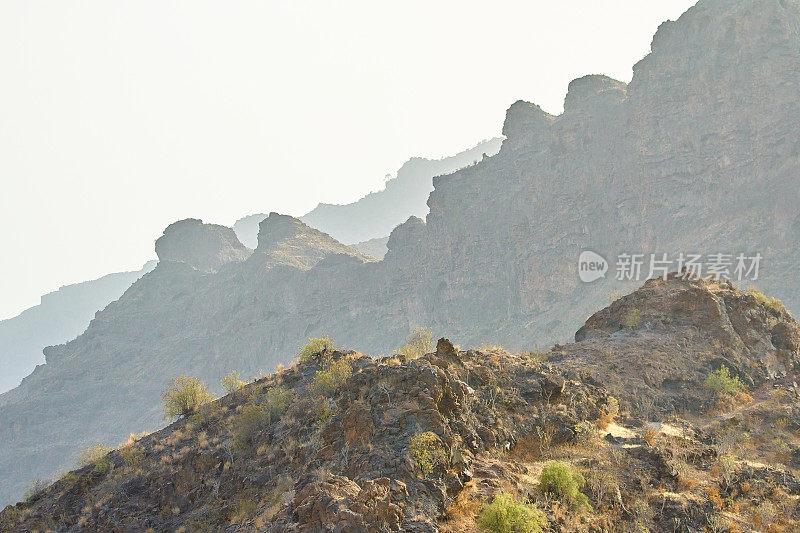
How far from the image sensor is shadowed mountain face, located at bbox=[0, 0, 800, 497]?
2665 inches

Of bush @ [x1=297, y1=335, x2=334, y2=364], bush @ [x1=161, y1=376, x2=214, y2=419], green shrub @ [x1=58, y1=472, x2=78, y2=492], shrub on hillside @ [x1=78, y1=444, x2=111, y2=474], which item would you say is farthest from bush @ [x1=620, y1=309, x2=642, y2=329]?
green shrub @ [x1=58, y1=472, x2=78, y2=492]

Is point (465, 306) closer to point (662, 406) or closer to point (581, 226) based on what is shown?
point (581, 226)

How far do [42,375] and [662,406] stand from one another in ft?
533

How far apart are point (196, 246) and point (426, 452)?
172 meters

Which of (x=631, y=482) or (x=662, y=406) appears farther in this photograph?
(x=662, y=406)

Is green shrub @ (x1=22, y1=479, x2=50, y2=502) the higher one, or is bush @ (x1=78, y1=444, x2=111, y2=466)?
bush @ (x1=78, y1=444, x2=111, y2=466)

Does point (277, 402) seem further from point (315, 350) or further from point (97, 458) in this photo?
point (97, 458)

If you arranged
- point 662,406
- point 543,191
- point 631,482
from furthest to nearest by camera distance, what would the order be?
point 543,191, point 662,406, point 631,482

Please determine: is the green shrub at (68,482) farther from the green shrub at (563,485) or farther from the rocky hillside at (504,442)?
the green shrub at (563,485)

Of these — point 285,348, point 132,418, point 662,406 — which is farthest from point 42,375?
point 662,406

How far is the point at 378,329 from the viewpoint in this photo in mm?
107938

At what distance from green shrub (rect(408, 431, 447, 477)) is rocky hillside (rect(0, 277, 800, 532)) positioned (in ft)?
0.08

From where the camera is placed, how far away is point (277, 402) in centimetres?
1543

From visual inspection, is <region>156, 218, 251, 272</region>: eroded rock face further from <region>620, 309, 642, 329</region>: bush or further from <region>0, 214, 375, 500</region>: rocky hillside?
<region>620, 309, 642, 329</region>: bush
